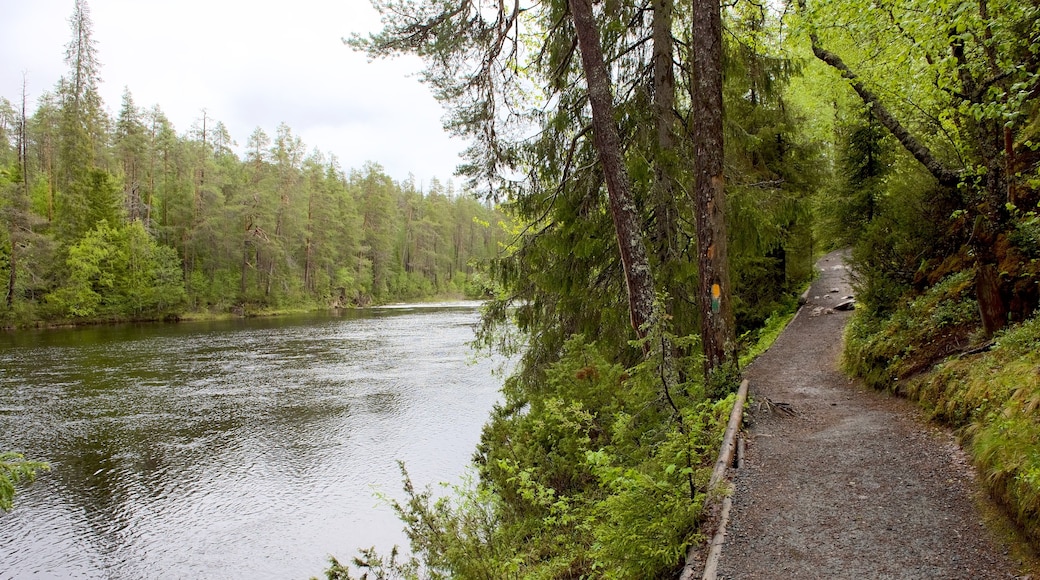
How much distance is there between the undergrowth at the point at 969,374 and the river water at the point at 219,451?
753cm

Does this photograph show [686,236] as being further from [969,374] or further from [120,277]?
[120,277]

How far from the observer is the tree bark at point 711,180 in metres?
6.32

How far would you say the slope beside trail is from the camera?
3.25m

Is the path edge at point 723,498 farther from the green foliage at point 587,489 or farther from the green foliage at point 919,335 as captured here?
the green foliage at point 919,335

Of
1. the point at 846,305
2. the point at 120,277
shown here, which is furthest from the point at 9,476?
the point at 120,277

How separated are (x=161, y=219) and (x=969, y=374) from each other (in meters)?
52.0

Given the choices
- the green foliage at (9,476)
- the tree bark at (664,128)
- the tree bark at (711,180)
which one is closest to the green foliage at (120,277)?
the green foliage at (9,476)

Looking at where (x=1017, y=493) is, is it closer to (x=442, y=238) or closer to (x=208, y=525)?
(x=208, y=525)

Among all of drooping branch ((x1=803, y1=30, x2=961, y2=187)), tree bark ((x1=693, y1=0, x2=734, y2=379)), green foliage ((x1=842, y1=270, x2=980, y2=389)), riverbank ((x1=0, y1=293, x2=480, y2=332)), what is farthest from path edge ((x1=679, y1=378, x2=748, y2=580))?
riverbank ((x1=0, y1=293, x2=480, y2=332))

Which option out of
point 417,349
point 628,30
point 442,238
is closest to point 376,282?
point 442,238

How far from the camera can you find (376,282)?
6556 cm

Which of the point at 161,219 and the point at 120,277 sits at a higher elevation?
the point at 161,219

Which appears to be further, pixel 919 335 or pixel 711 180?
pixel 919 335

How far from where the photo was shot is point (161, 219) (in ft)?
147
